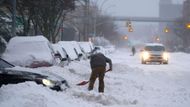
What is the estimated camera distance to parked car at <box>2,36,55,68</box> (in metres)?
20.4

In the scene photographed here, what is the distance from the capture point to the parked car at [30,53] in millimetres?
20438

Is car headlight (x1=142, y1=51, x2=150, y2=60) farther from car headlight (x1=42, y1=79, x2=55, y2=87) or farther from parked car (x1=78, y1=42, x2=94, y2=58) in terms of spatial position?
car headlight (x1=42, y1=79, x2=55, y2=87)

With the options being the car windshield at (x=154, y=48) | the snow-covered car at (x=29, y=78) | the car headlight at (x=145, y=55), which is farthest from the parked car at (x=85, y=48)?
the snow-covered car at (x=29, y=78)

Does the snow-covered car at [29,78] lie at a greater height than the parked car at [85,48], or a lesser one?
greater

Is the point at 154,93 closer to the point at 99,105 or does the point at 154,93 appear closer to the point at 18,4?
the point at 99,105

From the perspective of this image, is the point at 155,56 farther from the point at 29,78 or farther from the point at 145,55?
the point at 29,78

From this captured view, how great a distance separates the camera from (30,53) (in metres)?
21.0

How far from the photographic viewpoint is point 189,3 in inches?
4616

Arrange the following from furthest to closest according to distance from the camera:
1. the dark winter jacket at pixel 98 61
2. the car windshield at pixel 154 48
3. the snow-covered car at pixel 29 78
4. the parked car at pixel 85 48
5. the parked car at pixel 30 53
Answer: the car windshield at pixel 154 48 → the parked car at pixel 85 48 → the parked car at pixel 30 53 → the dark winter jacket at pixel 98 61 → the snow-covered car at pixel 29 78

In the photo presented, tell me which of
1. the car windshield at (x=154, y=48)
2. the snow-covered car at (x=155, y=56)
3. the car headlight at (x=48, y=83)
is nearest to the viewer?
the car headlight at (x=48, y=83)

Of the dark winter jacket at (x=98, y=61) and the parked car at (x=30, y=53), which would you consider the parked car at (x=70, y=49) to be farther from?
the dark winter jacket at (x=98, y=61)

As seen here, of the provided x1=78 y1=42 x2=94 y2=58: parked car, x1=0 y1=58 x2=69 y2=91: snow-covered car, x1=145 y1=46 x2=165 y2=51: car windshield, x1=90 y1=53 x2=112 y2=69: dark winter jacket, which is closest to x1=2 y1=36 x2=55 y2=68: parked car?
x1=90 y1=53 x2=112 y2=69: dark winter jacket

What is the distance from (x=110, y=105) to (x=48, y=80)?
168 cm

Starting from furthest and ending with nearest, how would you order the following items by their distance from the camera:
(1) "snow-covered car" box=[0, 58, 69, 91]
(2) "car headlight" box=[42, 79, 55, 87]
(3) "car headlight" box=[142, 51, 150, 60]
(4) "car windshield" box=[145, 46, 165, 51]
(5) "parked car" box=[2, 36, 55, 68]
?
1. (4) "car windshield" box=[145, 46, 165, 51]
2. (3) "car headlight" box=[142, 51, 150, 60]
3. (5) "parked car" box=[2, 36, 55, 68]
4. (2) "car headlight" box=[42, 79, 55, 87]
5. (1) "snow-covered car" box=[0, 58, 69, 91]
